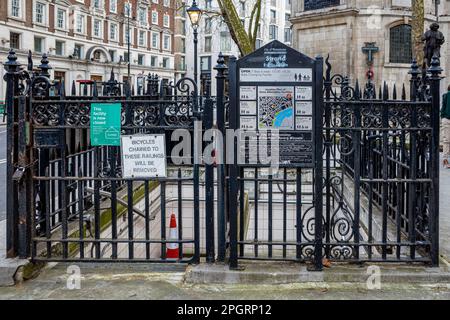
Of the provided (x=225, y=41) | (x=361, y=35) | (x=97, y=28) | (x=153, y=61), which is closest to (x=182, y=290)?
(x=361, y=35)

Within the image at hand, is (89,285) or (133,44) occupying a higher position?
(133,44)

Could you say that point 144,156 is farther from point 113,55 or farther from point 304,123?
point 113,55

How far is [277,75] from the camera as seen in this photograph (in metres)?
4.86

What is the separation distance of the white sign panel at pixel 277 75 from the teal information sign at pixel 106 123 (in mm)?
1334

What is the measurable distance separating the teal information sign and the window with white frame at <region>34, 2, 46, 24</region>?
42850 mm

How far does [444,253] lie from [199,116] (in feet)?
10.2

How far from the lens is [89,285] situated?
15.7 ft

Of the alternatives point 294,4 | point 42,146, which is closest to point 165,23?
point 294,4

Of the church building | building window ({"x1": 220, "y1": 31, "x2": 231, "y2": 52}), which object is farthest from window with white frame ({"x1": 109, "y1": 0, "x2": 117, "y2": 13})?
the church building

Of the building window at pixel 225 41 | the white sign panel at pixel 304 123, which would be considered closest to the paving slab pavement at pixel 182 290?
the white sign panel at pixel 304 123

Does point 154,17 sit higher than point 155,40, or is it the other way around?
point 154,17

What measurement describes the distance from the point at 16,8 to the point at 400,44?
32.1 metres

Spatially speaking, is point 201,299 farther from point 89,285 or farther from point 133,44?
point 133,44

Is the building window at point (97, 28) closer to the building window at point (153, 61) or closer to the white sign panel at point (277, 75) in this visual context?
the building window at point (153, 61)
